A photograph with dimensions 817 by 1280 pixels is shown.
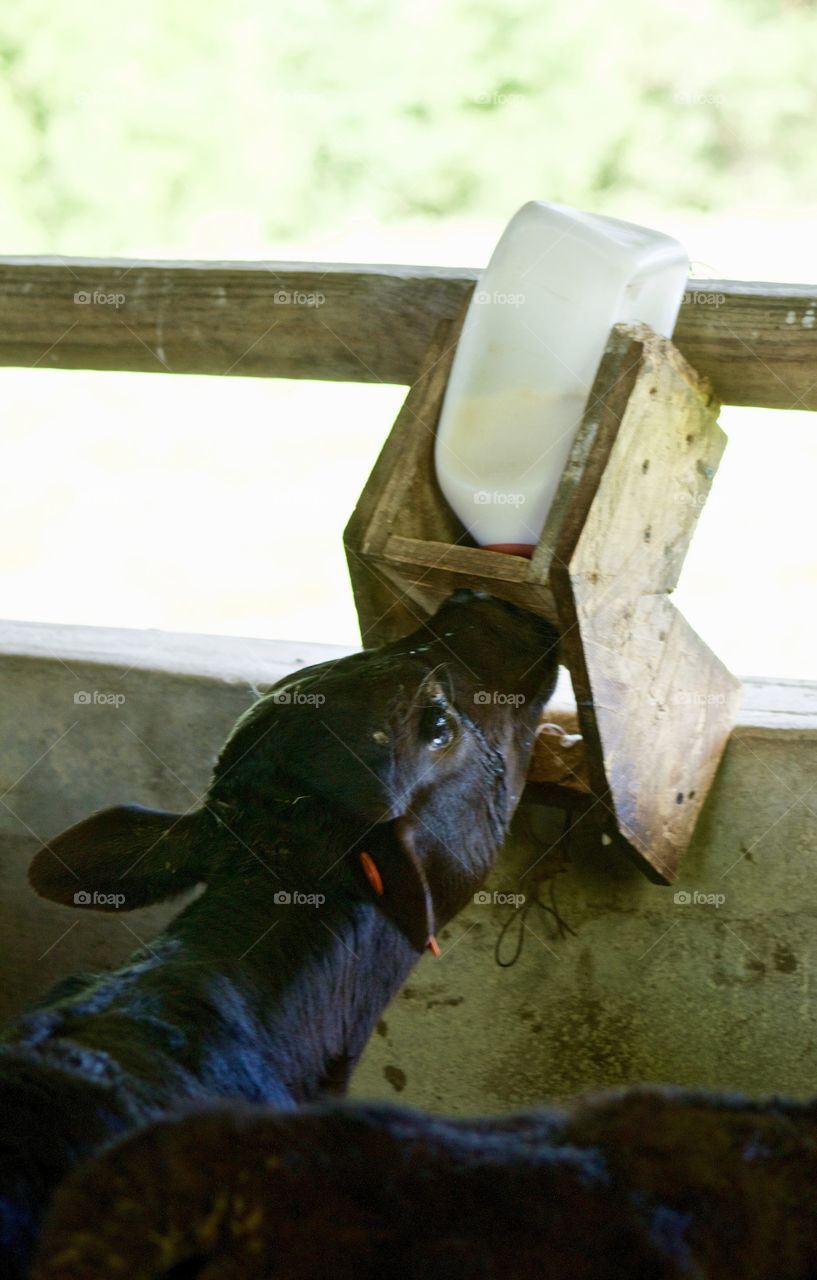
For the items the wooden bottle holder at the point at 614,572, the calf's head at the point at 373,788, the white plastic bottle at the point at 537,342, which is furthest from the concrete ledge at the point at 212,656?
the white plastic bottle at the point at 537,342

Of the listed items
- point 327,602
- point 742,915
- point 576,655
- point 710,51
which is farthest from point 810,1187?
point 710,51

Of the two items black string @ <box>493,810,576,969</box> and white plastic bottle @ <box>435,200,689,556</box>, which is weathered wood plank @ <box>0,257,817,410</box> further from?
black string @ <box>493,810,576,969</box>

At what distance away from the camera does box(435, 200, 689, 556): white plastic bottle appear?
2344 mm

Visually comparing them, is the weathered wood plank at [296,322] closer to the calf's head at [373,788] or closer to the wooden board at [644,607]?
the wooden board at [644,607]

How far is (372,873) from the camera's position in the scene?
211cm

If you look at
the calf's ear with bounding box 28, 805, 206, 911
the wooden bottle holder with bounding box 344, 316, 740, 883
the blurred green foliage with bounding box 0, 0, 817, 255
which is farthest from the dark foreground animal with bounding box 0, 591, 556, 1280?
the blurred green foliage with bounding box 0, 0, 817, 255

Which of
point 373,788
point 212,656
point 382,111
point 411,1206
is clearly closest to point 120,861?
point 373,788

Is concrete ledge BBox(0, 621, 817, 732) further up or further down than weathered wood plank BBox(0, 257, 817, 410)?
further down

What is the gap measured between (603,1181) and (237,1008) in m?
1.19

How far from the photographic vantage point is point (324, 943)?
214 cm

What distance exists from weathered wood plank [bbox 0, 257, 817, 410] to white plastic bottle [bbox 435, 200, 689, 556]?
207mm

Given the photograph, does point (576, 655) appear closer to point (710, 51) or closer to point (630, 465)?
point (630, 465)

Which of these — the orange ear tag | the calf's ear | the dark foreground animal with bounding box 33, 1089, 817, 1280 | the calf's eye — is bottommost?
the calf's ear

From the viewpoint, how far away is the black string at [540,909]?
9.41 ft
